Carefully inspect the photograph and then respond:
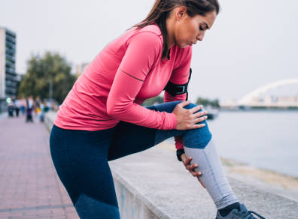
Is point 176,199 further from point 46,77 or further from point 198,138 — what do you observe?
point 46,77

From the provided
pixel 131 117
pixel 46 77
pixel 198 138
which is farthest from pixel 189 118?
pixel 46 77

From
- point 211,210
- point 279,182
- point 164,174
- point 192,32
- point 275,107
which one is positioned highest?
point 192,32

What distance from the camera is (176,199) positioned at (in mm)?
2322

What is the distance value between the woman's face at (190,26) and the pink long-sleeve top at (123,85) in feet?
0.31

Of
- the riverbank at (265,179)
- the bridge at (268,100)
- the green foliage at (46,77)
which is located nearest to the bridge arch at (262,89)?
the bridge at (268,100)

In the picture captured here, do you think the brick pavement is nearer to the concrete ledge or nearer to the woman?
the concrete ledge

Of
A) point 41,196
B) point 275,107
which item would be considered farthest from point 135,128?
point 275,107

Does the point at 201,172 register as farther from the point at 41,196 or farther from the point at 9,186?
the point at 9,186

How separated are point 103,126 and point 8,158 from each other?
5.97 meters

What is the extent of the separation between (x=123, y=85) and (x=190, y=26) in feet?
1.25

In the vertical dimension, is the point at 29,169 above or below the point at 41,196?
below

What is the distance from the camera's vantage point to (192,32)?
1438 millimetres

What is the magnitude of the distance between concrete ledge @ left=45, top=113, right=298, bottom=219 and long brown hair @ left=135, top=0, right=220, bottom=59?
3.52ft

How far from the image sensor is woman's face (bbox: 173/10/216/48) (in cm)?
140
